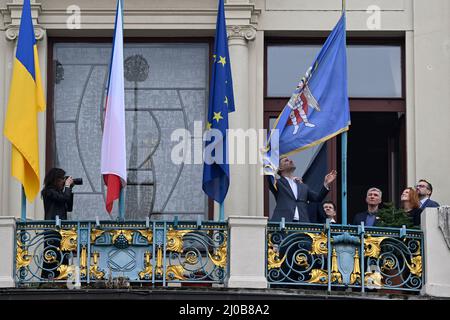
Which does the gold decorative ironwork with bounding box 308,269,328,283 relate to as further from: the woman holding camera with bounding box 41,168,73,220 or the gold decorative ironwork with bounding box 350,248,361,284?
the woman holding camera with bounding box 41,168,73,220

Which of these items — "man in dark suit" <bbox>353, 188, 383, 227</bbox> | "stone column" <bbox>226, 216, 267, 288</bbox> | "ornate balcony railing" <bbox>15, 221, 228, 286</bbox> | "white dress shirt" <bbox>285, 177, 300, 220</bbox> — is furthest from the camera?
"man in dark suit" <bbox>353, 188, 383, 227</bbox>

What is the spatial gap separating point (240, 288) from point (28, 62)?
406 cm

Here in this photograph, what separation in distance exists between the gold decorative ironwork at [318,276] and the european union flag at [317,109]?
1.69m

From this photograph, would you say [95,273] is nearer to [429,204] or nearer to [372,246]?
[372,246]

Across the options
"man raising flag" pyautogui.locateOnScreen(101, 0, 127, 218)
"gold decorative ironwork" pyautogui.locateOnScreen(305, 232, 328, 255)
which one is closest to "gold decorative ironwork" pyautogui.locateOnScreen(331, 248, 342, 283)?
"gold decorative ironwork" pyautogui.locateOnScreen(305, 232, 328, 255)

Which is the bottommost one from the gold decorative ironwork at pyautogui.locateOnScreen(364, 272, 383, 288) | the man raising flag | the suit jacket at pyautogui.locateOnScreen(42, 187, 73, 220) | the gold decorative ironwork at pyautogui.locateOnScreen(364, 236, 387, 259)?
the gold decorative ironwork at pyautogui.locateOnScreen(364, 272, 383, 288)

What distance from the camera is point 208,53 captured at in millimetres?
24484

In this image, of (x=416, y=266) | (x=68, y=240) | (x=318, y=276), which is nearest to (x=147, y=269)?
(x=68, y=240)

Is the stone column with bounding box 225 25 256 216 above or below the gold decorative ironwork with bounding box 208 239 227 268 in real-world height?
above

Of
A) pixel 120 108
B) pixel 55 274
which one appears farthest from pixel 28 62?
pixel 55 274

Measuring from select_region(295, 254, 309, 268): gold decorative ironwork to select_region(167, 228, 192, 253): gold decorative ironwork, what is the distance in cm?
134

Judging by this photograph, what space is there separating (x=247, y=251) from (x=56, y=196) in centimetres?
250

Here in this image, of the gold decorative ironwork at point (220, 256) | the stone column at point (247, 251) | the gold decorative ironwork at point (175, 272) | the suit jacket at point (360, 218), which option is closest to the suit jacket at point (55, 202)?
the gold decorative ironwork at point (175, 272)

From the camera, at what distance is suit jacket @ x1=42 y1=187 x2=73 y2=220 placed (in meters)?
21.4
